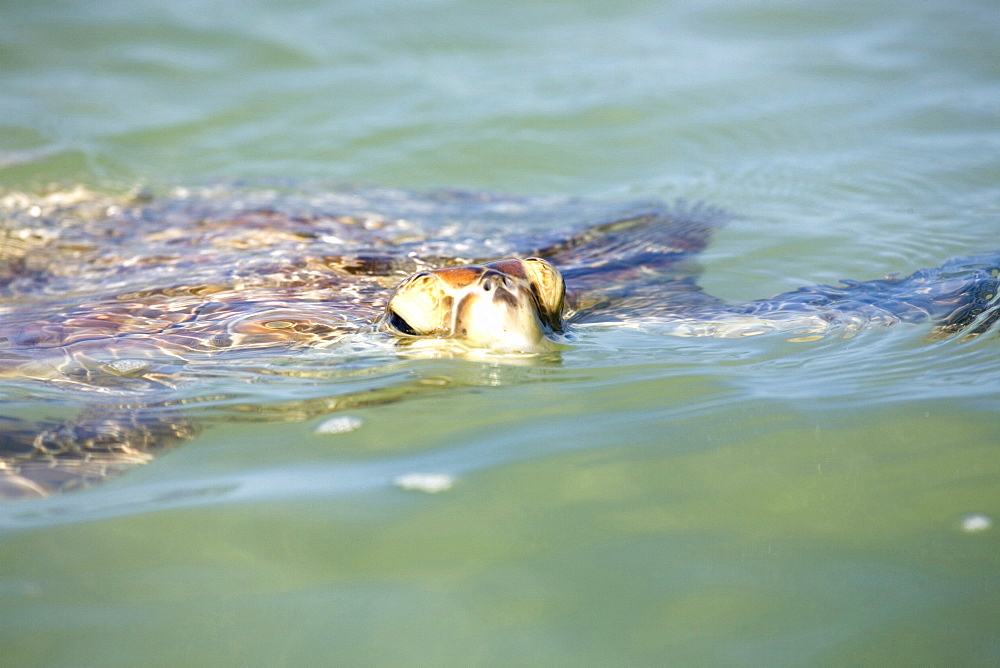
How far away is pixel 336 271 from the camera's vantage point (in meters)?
3.81

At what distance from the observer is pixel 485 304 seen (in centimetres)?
273

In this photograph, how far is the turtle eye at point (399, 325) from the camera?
9.57 ft

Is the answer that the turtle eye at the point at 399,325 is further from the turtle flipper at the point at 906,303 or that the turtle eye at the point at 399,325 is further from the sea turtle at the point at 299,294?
the turtle flipper at the point at 906,303

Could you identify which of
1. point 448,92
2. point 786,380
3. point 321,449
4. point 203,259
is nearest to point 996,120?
point 448,92

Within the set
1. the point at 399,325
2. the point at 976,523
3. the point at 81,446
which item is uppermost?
the point at 399,325

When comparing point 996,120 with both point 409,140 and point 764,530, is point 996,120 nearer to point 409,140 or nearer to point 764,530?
point 409,140

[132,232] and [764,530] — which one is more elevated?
[132,232]

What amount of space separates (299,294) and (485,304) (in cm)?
109

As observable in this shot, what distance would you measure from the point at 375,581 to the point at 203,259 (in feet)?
8.72

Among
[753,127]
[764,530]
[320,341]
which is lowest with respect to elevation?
[764,530]

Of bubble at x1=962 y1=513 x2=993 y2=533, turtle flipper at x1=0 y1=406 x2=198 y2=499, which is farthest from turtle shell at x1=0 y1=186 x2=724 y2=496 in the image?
bubble at x1=962 y1=513 x2=993 y2=533

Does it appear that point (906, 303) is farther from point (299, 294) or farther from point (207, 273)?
point (207, 273)

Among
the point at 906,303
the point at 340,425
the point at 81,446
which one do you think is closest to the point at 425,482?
the point at 340,425

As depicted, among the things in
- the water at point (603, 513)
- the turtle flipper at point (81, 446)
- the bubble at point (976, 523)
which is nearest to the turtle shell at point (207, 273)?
the turtle flipper at point (81, 446)
